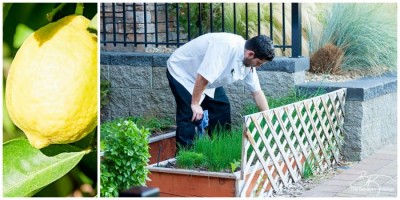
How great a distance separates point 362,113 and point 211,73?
1.46 meters

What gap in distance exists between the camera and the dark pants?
4648mm

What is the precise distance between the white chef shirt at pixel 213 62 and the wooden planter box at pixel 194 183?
53 cm

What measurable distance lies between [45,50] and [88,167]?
181 mm

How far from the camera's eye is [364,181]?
480 centimetres

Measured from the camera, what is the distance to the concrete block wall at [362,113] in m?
5.30

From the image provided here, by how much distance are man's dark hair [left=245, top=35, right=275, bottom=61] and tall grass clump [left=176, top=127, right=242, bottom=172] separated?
50 centimetres

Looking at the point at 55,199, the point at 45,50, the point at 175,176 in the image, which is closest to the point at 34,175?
the point at 55,199

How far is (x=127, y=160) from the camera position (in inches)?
135

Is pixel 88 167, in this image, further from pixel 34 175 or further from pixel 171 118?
pixel 171 118

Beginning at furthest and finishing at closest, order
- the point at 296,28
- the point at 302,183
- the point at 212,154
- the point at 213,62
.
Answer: the point at 296,28, the point at 302,183, the point at 213,62, the point at 212,154

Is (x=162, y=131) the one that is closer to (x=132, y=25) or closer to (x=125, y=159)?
(x=132, y=25)

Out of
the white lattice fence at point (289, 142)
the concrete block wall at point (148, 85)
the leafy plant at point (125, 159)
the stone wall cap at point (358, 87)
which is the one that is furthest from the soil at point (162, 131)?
the leafy plant at point (125, 159)

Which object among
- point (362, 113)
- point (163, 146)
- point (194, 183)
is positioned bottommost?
point (194, 183)

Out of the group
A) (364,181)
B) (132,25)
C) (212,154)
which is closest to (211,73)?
(212,154)
